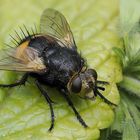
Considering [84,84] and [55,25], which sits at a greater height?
[55,25]

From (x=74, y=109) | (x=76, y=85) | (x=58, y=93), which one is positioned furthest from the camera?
(x=58, y=93)

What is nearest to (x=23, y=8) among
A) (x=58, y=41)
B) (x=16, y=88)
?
(x=58, y=41)

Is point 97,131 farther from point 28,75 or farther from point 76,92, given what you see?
point 28,75

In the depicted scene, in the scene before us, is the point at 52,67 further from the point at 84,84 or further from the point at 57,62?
the point at 84,84

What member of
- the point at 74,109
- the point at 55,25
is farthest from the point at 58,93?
the point at 55,25

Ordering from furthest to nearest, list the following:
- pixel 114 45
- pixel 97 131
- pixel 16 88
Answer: pixel 114 45
pixel 16 88
pixel 97 131

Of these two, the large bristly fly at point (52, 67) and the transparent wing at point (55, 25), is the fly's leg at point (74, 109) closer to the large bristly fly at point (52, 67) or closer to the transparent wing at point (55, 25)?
the large bristly fly at point (52, 67)

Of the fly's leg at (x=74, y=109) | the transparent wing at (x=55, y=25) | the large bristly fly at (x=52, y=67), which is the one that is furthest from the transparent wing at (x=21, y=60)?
the transparent wing at (x=55, y=25)

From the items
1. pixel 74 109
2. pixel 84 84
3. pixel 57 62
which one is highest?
pixel 57 62
